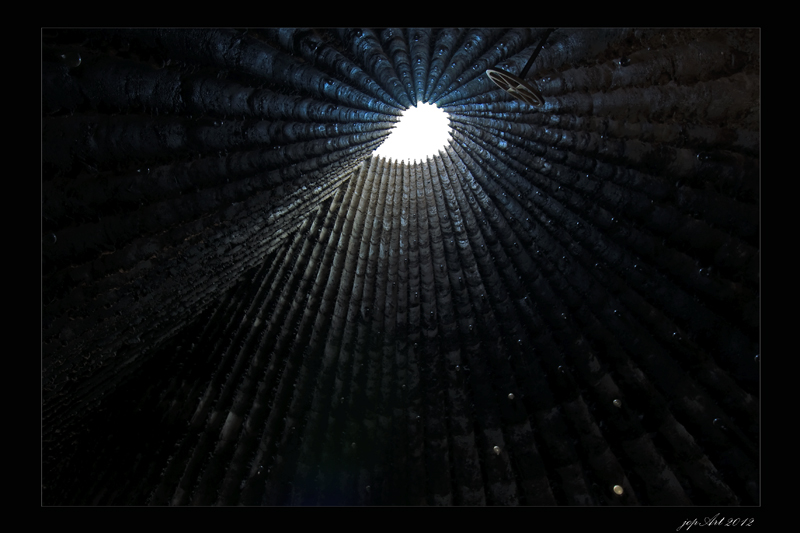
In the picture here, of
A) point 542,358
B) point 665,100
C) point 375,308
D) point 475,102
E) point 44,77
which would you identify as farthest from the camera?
point 375,308

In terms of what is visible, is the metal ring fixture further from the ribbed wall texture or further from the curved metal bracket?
the ribbed wall texture

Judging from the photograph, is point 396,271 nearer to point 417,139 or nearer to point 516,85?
point 417,139

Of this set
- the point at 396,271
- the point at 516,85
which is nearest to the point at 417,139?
the point at 396,271

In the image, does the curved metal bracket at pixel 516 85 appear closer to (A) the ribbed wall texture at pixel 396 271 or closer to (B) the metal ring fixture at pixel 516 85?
(B) the metal ring fixture at pixel 516 85

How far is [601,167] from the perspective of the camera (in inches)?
214

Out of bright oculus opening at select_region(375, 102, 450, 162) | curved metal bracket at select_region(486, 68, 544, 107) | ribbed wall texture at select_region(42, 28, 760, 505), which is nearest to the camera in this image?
Answer: curved metal bracket at select_region(486, 68, 544, 107)

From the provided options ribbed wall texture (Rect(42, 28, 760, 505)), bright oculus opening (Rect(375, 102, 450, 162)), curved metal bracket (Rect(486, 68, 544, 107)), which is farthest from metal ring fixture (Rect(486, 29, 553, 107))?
bright oculus opening (Rect(375, 102, 450, 162))

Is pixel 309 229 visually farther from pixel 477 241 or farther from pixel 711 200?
pixel 711 200

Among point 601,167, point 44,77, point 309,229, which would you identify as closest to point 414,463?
point 309,229

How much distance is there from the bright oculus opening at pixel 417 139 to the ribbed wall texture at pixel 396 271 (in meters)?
0.26

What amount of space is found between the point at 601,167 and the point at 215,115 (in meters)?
4.64

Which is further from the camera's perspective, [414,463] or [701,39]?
[414,463]

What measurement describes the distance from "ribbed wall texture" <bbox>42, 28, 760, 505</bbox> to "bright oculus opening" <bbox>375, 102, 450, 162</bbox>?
261mm

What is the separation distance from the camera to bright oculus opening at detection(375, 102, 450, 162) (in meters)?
7.82
